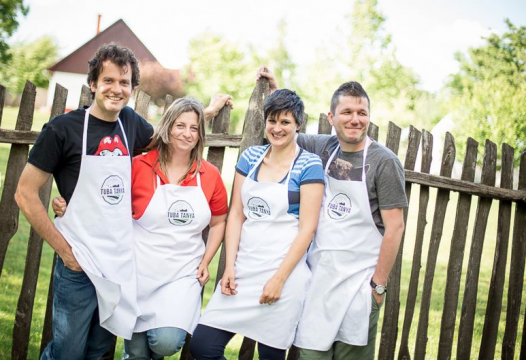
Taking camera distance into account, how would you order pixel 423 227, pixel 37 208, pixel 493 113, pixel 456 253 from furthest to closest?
pixel 493 113 < pixel 456 253 < pixel 423 227 < pixel 37 208

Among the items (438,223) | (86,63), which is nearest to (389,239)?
(438,223)

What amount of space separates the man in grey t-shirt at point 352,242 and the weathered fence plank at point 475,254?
154 cm

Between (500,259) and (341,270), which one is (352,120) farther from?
(500,259)

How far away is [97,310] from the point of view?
272cm

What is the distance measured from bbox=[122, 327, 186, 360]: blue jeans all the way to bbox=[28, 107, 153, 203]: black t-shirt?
0.94m

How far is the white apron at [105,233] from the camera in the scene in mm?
2559

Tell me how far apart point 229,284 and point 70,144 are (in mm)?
1236

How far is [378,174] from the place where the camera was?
2736mm

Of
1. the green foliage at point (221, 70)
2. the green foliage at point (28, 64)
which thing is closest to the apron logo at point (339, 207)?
the green foliage at point (28, 64)

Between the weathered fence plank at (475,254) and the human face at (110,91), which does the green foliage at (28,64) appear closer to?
the human face at (110,91)

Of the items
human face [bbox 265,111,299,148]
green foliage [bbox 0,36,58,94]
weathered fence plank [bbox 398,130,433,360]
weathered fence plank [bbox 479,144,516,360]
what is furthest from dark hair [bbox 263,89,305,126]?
green foliage [bbox 0,36,58,94]

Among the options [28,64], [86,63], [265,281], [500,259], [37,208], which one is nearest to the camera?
[37,208]

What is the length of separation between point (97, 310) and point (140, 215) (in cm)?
63

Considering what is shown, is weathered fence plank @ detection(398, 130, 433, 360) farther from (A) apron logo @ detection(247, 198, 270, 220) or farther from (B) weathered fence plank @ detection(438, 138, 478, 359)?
(A) apron logo @ detection(247, 198, 270, 220)
